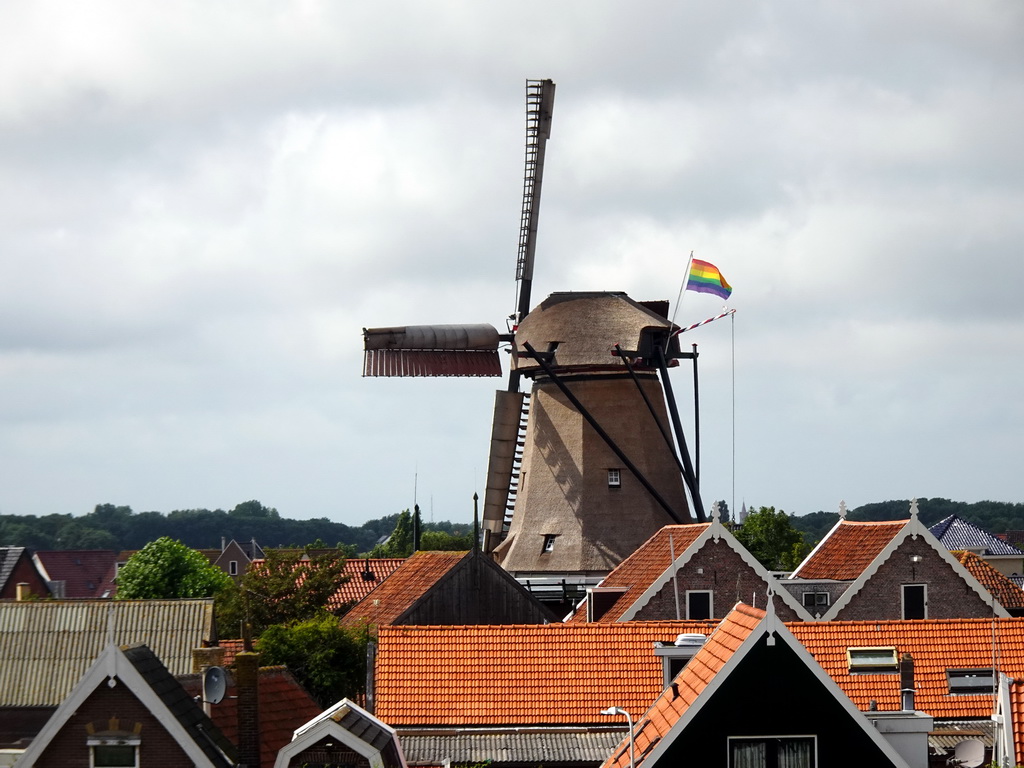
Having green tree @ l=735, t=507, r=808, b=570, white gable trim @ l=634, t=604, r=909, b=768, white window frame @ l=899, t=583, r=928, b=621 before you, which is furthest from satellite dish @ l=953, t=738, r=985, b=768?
green tree @ l=735, t=507, r=808, b=570

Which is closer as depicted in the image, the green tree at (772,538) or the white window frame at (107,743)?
the white window frame at (107,743)

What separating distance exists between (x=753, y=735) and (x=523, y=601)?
19703mm

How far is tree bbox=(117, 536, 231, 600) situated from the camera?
52.8m

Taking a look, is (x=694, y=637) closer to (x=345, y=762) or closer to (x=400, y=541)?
(x=345, y=762)

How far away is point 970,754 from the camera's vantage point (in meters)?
27.3

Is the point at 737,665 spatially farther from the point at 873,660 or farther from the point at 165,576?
the point at 165,576

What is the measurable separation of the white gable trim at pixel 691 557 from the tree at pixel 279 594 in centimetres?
1329

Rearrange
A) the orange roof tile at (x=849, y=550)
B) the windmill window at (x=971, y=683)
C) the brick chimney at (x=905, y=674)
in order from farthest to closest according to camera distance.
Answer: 1. the orange roof tile at (x=849, y=550)
2. the windmill window at (x=971, y=683)
3. the brick chimney at (x=905, y=674)

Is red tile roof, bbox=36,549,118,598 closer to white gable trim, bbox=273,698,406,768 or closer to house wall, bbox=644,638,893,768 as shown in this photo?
white gable trim, bbox=273,698,406,768

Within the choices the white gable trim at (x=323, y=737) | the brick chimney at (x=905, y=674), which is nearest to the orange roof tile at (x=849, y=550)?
the brick chimney at (x=905, y=674)

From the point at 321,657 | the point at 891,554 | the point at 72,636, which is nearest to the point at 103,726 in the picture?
the point at 72,636

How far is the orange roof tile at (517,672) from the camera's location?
106ft

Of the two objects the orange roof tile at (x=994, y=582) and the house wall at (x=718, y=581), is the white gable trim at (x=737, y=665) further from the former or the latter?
the orange roof tile at (x=994, y=582)

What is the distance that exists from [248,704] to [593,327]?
2886 centimetres
